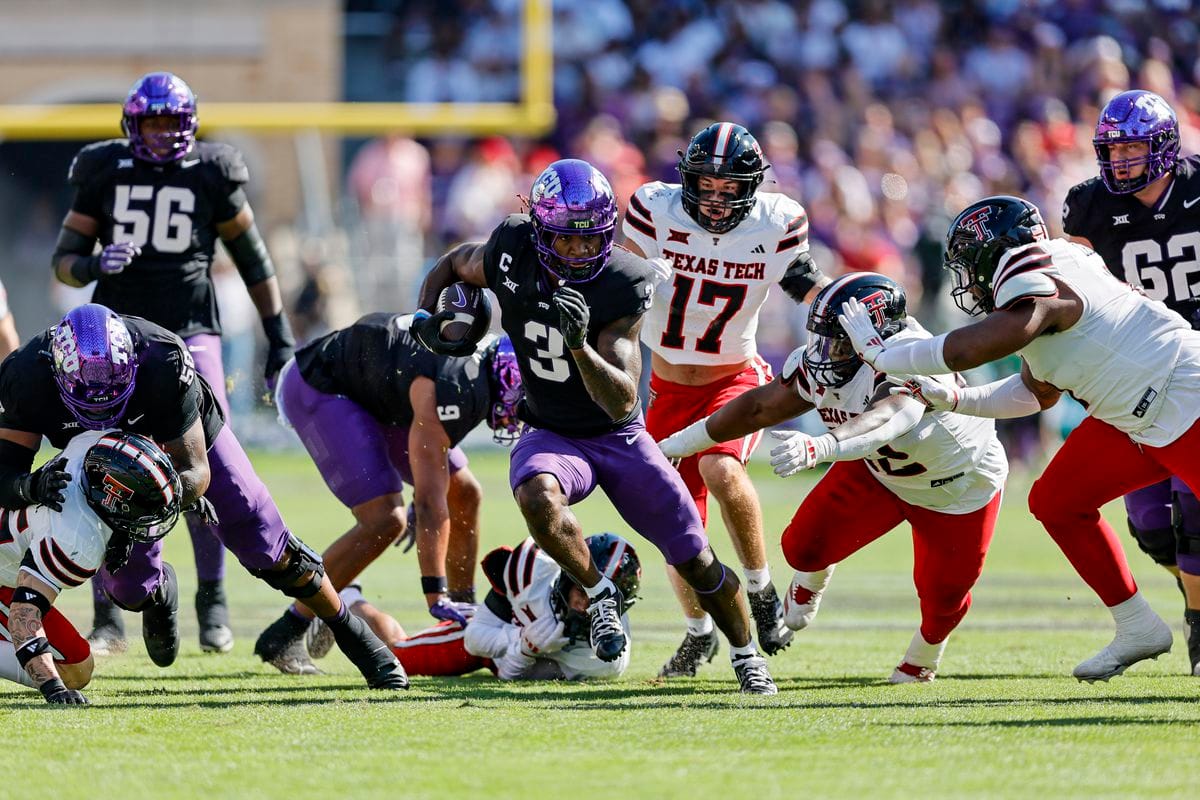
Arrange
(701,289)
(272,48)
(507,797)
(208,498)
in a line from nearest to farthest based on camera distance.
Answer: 1. (507,797)
2. (208,498)
3. (701,289)
4. (272,48)

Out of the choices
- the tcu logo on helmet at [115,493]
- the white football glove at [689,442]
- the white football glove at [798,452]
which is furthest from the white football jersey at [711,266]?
the tcu logo on helmet at [115,493]

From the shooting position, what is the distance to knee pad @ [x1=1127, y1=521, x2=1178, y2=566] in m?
6.59

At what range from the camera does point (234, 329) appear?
1501 centimetres

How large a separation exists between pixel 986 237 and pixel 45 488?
10.1 feet

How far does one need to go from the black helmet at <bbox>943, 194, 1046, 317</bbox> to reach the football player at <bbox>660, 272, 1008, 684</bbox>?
253 mm

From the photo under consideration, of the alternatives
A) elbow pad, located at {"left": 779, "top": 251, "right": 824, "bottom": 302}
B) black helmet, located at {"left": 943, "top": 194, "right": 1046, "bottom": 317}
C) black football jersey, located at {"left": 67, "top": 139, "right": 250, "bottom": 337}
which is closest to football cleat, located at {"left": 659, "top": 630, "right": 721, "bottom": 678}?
elbow pad, located at {"left": 779, "top": 251, "right": 824, "bottom": 302}

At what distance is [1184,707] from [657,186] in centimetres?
286

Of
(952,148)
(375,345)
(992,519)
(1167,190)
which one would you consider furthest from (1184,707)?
(952,148)

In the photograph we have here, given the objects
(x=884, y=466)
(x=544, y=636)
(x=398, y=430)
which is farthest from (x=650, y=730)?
(x=398, y=430)

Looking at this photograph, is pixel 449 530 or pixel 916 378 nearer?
pixel 916 378

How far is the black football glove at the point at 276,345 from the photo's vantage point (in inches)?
294

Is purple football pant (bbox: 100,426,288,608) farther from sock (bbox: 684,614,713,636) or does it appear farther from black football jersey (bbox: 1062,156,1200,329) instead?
black football jersey (bbox: 1062,156,1200,329)

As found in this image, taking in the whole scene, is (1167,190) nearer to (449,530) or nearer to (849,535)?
(849,535)

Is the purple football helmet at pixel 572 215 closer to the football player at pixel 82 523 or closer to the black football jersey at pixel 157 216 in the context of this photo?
the football player at pixel 82 523
